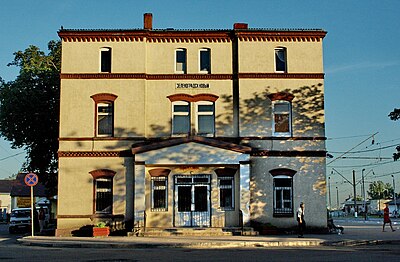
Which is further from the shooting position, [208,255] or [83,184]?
[83,184]

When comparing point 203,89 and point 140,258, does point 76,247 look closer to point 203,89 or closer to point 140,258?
point 140,258

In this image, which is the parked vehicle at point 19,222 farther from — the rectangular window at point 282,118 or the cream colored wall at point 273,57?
the cream colored wall at point 273,57

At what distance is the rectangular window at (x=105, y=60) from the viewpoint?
31.2 meters

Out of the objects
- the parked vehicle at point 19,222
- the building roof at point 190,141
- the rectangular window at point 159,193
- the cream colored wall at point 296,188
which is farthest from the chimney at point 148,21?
the parked vehicle at point 19,222

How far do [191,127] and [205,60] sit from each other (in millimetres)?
A: 3830

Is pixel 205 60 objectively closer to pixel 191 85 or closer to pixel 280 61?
pixel 191 85

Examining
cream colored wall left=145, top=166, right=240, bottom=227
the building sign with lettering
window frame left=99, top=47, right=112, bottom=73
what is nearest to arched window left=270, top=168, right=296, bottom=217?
cream colored wall left=145, top=166, right=240, bottom=227

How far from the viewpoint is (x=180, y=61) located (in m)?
31.6

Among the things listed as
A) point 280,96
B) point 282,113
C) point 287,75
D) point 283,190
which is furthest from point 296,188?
point 287,75

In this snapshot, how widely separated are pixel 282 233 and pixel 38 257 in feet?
48.1

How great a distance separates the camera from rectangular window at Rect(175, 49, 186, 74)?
1240 inches

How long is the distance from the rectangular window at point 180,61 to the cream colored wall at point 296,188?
20.6 feet

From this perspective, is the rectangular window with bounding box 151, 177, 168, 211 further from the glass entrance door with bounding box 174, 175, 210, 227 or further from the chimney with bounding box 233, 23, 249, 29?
the chimney with bounding box 233, 23, 249, 29

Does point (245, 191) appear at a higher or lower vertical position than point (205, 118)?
lower
